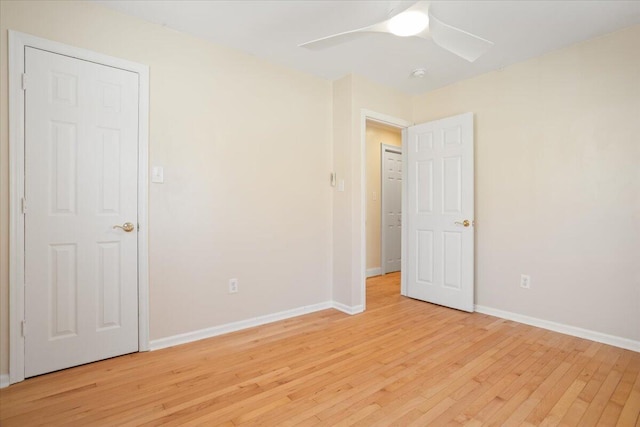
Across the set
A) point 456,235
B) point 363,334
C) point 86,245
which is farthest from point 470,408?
point 86,245

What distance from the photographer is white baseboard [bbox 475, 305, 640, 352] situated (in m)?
2.41

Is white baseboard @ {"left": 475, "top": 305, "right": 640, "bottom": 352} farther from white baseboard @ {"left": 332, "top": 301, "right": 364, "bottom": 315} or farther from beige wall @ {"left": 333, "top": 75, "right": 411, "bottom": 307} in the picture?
beige wall @ {"left": 333, "top": 75, "right": 411, "bottom": 307}

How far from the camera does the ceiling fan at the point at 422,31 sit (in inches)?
65.8

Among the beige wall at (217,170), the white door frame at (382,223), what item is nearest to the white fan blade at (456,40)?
the beige wall at (217,170)

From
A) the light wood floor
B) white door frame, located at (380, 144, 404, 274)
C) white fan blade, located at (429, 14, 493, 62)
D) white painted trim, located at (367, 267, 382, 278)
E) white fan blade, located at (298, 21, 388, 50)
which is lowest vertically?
the light wood floor

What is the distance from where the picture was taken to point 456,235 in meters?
3.35

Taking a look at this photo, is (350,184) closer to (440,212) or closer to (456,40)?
(440,212)

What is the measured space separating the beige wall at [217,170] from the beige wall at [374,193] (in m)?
1.77

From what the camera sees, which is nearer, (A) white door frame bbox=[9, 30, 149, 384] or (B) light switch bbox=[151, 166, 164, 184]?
(A) white door frame bbox=[9, 30, 149, 384]

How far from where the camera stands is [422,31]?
181 cm

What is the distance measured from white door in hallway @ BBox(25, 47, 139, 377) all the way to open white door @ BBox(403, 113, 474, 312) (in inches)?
114

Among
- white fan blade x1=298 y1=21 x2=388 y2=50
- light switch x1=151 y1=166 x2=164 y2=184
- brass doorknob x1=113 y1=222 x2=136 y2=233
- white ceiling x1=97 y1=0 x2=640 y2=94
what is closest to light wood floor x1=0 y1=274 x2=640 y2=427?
brass doorknob x1=113 y1=222 x2=136 y2=233

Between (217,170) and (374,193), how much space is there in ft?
10.00

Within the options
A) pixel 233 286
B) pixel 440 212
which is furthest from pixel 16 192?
pixel 440 212
